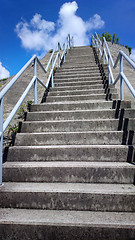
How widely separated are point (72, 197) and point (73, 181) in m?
0.25

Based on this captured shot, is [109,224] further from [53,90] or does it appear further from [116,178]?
[53,90]

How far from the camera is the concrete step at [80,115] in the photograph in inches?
100

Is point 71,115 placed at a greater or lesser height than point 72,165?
greater

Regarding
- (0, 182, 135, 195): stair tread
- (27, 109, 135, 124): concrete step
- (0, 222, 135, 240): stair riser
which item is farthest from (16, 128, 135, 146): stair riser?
(0, 222, 135, 240): stair riser

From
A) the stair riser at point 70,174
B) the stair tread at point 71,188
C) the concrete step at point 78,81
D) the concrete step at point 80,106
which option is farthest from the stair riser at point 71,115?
the concrete step at point 78,81

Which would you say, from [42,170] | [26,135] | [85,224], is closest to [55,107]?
[26,135]

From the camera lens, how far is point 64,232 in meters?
1.34

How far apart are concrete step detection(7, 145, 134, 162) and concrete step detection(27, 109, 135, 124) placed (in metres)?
0.74

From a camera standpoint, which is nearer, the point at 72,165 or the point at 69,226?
the point at 69,226

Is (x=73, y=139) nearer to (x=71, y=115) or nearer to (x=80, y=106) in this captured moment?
(x=71, y=115)

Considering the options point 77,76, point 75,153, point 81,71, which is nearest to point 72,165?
point 75,153

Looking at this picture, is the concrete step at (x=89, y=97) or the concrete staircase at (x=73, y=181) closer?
the concrete staircase at (x=73, y=181)

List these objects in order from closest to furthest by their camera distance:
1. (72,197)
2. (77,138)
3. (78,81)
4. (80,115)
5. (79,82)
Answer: (72,197) < (77,138) < (80,115) < (79,82) < (78,81)

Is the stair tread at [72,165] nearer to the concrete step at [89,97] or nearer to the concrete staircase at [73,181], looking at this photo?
the concrete staircase at [73,181]
